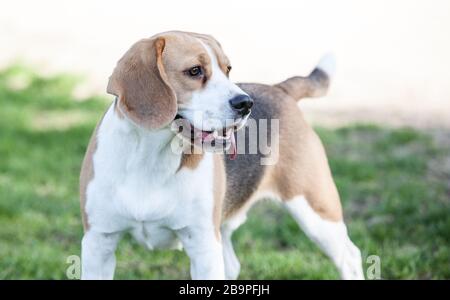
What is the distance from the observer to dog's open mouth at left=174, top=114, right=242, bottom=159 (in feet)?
13.4

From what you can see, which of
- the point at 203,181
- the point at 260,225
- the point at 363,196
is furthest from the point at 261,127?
the point at 363,196

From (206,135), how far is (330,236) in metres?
1.52

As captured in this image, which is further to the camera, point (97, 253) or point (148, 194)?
point (97, 253)

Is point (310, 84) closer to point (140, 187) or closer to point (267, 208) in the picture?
point (140, 187)

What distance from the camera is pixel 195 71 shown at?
13.4 ft

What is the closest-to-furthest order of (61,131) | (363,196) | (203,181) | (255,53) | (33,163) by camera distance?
(203,181), (363,196), (33,163), (61,131), (255,53)

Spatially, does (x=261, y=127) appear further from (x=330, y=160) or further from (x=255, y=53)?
(x=255, y=53)

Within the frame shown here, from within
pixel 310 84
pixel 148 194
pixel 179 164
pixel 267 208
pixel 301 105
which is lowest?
pixel 148 194

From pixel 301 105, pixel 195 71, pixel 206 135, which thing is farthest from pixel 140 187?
pixel 301 105

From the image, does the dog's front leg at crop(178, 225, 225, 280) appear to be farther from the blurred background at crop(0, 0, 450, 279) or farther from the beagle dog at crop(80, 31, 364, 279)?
the blurred background at crop(0, 0, 450, 279)

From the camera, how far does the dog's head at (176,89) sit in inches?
158

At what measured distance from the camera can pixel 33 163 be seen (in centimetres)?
811

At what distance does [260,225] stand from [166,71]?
2990mm

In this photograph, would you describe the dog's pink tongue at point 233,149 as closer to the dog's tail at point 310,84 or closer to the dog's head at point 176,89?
the dog's head at point 176,89
